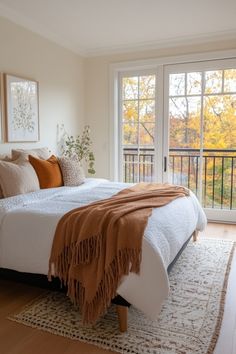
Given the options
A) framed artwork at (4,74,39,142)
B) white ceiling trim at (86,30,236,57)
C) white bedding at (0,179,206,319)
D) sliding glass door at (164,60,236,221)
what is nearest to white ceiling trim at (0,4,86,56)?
white ceiling trim at (86,30,236,57)

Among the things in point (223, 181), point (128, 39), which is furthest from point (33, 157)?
point (223, 181)

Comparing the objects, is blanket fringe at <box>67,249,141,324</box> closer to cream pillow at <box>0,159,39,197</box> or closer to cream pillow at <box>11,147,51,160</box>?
cream pillow at <box>0,159,39,197</box>

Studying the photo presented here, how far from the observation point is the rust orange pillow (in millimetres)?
3164

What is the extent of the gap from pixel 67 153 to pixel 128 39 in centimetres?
181

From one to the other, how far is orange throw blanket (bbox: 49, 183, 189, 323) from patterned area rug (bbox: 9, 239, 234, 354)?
0.45ft

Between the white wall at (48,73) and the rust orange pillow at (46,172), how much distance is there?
45 cm

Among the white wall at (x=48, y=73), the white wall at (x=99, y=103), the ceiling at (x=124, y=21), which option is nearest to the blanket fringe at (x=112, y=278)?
the white wall at (x=48, y=73)

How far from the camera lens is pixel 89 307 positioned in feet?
6.06

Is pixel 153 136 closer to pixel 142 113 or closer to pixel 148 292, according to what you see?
pixel 142 113

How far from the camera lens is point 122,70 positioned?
15.3 ft

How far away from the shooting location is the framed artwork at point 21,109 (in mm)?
3332

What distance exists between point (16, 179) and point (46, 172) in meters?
0.46

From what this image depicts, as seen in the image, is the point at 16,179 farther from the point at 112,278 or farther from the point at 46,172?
the point at 112,278

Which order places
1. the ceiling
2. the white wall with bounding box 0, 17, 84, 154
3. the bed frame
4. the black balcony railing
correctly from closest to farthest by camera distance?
the bed frame → the ceiling → the white wall with bounding box 0, 17, 84, 154 → the black balcony railing
